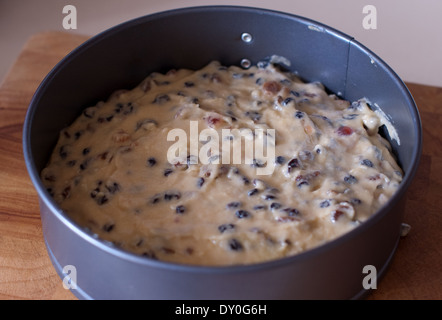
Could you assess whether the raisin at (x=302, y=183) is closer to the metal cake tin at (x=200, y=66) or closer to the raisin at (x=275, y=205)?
the raisin at (x=275, y=205)

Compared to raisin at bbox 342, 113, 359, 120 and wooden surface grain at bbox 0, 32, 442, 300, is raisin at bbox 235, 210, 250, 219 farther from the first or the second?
raisin at bbox 342, 113, 359, 120

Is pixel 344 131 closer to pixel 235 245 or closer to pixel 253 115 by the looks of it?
pixel 253 115

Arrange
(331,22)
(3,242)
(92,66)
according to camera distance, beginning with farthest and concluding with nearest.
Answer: (331,22) → (92,66) → (3,242)

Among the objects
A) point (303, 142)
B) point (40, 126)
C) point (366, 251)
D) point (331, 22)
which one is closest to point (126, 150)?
point (40, 126)

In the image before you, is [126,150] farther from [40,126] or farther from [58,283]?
[58,283]

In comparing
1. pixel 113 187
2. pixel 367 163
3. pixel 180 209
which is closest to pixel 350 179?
pixel 367 163

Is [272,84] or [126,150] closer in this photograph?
[126,150]

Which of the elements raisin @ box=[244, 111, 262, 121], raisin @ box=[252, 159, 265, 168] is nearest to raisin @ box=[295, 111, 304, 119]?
raisin @ box=[244, 111, 262, 121]

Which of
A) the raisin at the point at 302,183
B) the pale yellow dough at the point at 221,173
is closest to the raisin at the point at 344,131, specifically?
the pale yellow dough at the point at 221,173
